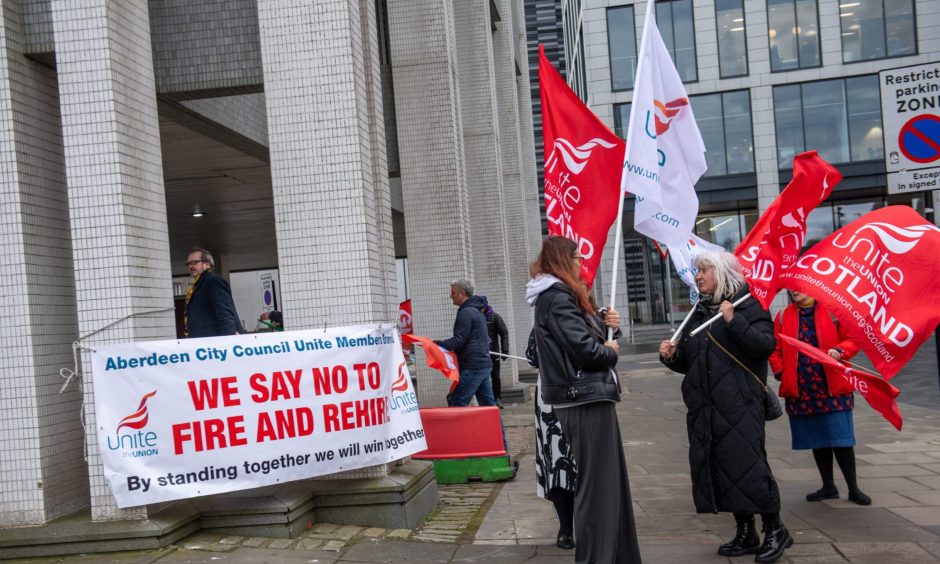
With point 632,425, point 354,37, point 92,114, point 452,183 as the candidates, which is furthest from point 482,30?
point 92,114

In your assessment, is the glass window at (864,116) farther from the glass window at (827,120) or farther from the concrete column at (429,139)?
the concrete column at (429,139)

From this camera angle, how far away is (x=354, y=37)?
21.9ft

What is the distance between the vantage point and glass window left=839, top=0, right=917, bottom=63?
32219 mm

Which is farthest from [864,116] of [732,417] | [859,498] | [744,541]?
[744,541]

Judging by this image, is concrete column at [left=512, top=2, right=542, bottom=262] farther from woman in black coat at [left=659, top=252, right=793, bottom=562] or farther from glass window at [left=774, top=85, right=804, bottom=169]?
woman in black coat at [left=659, top=252, right=793, bottom=562]

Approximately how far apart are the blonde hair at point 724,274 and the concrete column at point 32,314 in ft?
14.6

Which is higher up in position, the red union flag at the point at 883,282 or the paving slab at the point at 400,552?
the red union flag at the point at 883,282

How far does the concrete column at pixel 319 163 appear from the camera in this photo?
6578 mm

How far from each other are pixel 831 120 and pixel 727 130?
3830mm

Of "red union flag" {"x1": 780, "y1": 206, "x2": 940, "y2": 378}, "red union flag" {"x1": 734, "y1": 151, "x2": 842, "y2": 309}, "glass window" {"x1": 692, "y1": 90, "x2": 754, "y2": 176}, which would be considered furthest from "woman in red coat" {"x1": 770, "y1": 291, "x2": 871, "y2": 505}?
"glass window" {"x1": 692, "y1": 90, "x2": 754, "y2": 176}

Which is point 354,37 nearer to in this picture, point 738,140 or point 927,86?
point 927,86

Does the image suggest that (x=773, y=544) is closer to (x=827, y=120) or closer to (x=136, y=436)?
(x=136, y=436)

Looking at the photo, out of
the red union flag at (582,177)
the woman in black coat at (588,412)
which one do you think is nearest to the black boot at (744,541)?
the woman in black coat at (588,412)

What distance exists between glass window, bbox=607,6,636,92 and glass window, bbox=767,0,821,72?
17.6 ft
